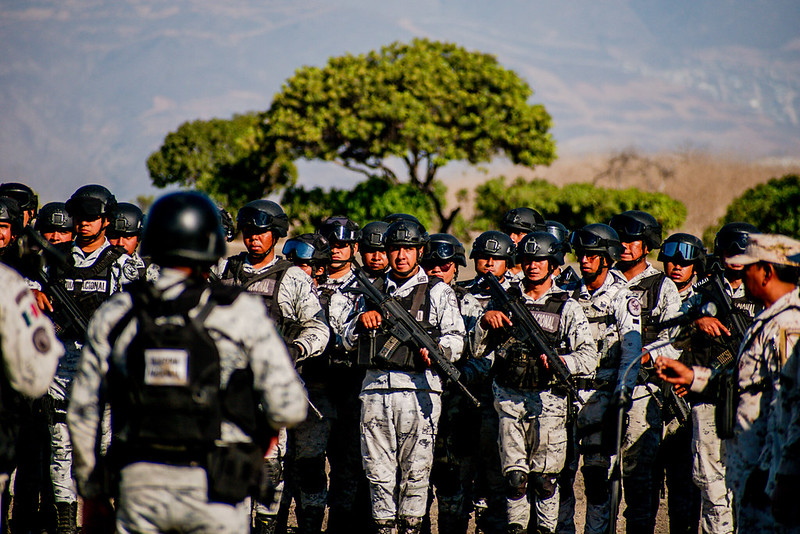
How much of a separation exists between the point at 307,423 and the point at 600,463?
8.13ft

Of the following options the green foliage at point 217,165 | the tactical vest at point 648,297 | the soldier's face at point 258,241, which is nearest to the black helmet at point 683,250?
the tactical vest at point 648,297

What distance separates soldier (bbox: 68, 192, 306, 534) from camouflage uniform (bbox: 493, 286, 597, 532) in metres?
3.07

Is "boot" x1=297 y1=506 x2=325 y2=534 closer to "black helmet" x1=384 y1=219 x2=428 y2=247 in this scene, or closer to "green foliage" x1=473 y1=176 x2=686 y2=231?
"black helmet" x1=384 y1=219 x2=428 y2=247

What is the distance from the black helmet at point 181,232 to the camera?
10.4ft

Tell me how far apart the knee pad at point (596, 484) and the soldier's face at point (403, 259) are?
224 centimetres

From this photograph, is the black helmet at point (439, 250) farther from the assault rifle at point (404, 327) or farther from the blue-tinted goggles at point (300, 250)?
the assault rifle at point (404, 327)

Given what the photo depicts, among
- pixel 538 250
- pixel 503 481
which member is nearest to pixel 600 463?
pixel 503 481

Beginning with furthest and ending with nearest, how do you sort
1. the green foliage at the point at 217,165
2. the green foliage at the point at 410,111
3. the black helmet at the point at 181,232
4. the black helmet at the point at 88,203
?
the green foliage at the point at 217,165 < the green foliage at the point at 410,111 < the black helmet at the point at 88,203 < the black helmet at the point at 181,232

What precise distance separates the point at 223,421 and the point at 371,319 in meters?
2.57

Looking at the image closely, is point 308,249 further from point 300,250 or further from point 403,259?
point 403,259

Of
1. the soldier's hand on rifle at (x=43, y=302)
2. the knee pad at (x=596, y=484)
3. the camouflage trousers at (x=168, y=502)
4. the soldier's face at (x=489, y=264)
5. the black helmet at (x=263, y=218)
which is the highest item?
the black helmet at (x=263, y=218)

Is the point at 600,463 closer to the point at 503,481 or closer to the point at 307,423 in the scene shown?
the point at 503,481

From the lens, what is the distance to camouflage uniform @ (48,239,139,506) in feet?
19.6

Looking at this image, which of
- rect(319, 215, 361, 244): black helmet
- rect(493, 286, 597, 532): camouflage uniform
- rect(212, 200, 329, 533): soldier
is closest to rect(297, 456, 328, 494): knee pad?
rect(212, 200, 329, 533): soldier
